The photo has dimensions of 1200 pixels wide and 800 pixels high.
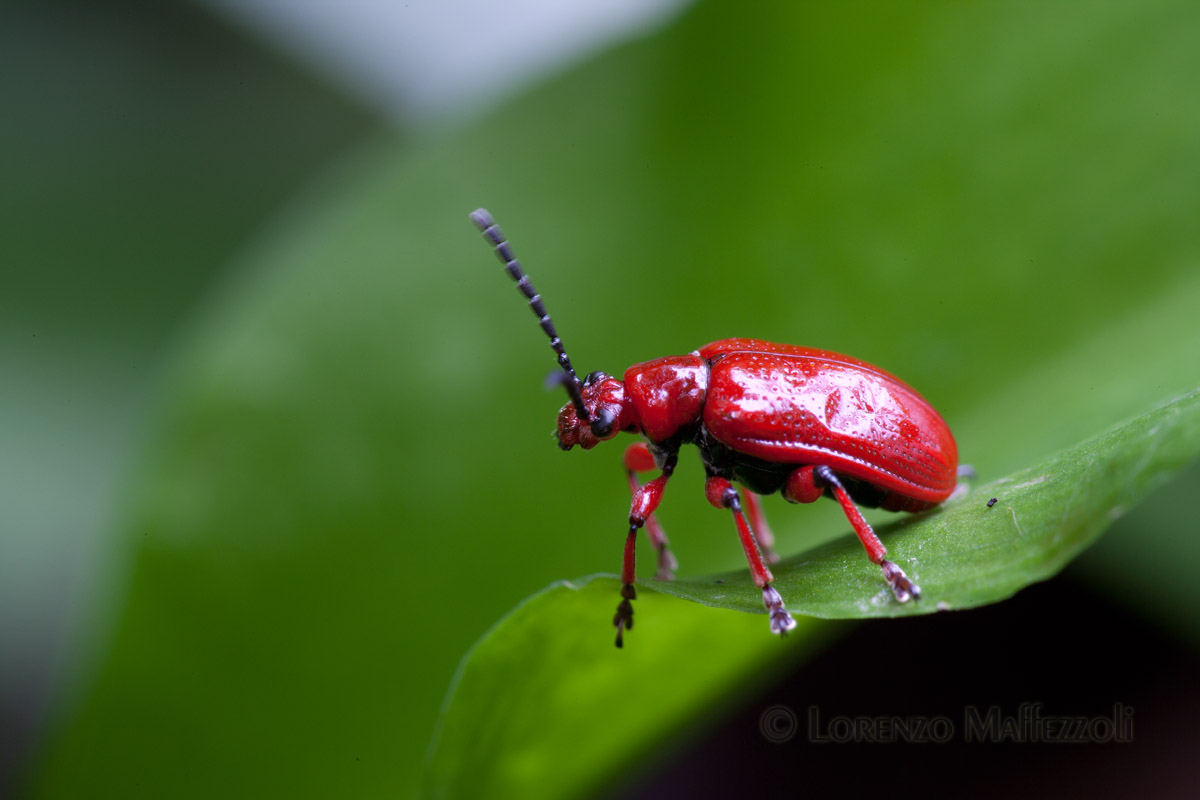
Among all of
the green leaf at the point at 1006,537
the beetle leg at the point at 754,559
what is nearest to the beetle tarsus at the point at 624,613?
the green leaf at the point at 1006,537

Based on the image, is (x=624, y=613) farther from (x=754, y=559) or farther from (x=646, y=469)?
(x=646, y=469)

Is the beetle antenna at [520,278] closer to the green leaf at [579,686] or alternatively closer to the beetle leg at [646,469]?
the beetle leg at [646,469]

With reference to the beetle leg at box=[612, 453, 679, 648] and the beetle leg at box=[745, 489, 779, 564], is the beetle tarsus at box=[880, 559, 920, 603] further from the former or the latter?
the beetle leg at box=[745, 489, 779, 564]

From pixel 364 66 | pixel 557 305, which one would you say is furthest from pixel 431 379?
pixel 364 66

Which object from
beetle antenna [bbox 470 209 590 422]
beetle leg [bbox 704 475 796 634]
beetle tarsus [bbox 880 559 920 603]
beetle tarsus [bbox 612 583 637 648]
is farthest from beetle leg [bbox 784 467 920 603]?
beetle antenna [bbox 470 209 590 422]

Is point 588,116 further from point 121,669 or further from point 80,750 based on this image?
point 80,750

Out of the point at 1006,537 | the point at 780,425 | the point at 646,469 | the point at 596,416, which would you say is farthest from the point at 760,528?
the point at 1006,537
